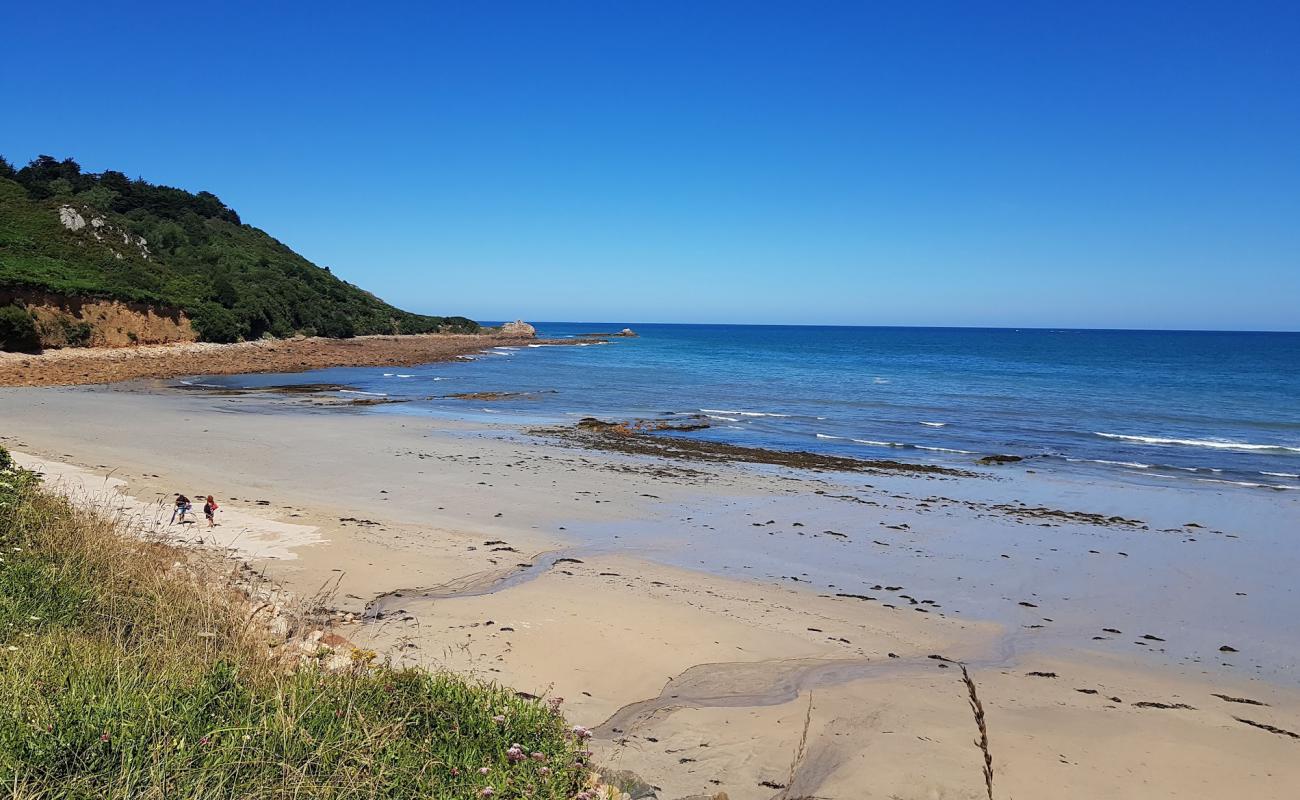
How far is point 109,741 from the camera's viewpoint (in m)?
3.42

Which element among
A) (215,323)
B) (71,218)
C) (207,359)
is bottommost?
(207,359)

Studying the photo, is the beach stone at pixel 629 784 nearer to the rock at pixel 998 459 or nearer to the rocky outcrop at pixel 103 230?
the rock at pixel 998 459

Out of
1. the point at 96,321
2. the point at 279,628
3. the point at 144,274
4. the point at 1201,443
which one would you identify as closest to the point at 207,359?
the point at 96,321

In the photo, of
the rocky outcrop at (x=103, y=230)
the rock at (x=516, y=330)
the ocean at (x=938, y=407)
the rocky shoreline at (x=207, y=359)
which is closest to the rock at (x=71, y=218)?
the rocky outcrop at (x=103, y=230)

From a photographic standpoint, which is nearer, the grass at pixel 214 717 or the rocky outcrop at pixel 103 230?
the grass at pixel 214 717

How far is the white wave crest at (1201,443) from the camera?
2380 cm

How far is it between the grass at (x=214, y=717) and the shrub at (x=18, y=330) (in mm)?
38986

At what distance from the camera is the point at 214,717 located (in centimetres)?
376

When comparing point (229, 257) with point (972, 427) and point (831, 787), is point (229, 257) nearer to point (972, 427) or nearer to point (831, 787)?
point (972, 427)

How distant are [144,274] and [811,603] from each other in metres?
56.2

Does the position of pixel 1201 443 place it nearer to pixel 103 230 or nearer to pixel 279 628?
pixel 279 628

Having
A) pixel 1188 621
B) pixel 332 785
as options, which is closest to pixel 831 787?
pixel 332 785

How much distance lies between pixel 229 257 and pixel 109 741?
78.7 metres

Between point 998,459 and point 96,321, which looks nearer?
point 998,459
